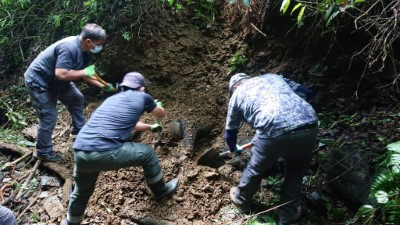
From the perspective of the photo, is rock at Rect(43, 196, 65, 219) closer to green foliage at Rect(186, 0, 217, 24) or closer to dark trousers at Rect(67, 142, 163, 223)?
dark trousers at Rect(67, 142, 163, 223)

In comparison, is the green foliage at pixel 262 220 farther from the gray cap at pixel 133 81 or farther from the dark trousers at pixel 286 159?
the gray cap at pixel 133 81

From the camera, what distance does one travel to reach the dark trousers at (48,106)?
4.61 metres

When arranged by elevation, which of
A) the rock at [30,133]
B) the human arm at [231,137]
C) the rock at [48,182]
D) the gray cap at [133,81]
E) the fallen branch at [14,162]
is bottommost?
the rock at [48,182]

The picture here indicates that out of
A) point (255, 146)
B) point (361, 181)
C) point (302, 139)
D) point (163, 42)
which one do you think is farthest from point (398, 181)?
point (163, 42)

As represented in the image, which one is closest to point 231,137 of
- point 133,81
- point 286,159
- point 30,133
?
point 286,159

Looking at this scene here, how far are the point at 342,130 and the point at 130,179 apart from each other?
9.40 feet

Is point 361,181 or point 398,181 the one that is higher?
point 398,181

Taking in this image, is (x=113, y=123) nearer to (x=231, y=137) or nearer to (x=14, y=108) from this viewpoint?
(x=231, y=137)

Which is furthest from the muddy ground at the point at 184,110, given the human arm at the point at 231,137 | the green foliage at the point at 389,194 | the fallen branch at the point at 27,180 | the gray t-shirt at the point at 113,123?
the green foliage at the point at 389,194

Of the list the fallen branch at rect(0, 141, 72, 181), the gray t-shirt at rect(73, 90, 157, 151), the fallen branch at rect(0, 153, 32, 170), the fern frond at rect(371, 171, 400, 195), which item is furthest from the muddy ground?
the fern frond at rect(371, 171, 400, 195)

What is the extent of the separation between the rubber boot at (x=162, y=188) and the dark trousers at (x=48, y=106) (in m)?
1.78

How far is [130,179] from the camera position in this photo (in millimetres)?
4402

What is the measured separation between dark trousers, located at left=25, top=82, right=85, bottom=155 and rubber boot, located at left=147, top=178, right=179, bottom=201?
1775 mm

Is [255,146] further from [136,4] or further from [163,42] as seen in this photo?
[136,4]
